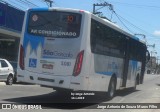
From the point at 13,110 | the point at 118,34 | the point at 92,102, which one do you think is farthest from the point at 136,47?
the point at 13,110

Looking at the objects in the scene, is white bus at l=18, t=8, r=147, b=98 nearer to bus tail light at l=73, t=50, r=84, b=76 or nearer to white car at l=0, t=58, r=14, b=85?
bus tail light at l=73, t=50, r=84, b=76

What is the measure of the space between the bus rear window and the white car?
32.3 feet

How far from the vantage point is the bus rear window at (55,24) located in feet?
46.7

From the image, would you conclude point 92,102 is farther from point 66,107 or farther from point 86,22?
point 86,22

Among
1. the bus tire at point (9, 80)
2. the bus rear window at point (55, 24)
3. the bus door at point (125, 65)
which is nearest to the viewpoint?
the bus rear window at point (55, 24)

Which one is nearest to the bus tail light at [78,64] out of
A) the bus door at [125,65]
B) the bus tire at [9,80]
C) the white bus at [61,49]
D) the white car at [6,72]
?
the white bus at [61,49]

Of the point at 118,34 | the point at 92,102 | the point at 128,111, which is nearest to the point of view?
the point at 128,111

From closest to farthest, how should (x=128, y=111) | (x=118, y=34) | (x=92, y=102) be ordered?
1. (x=128, y=111)
2. (x=92, y=102)
3. (x=118, y=34)

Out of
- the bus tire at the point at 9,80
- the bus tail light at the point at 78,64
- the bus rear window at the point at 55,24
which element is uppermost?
the bus rear window at the point at 55,24

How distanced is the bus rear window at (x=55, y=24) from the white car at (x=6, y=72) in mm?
9833

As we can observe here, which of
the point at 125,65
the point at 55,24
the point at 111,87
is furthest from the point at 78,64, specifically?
the point at 125,65

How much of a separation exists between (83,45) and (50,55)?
118cm

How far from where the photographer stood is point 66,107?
13.9 m

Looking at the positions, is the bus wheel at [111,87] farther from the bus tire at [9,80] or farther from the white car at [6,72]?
the bus tire at [9,80]
